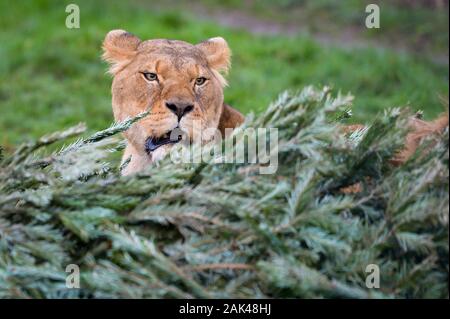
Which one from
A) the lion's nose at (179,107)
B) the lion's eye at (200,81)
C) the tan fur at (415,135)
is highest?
the lion's eye at (200,81)

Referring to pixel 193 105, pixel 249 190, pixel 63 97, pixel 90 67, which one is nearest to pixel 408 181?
pixel 249 190

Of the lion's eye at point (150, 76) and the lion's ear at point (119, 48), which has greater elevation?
the lion's ear at point (119, 48)

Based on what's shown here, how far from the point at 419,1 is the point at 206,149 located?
32.9 ft

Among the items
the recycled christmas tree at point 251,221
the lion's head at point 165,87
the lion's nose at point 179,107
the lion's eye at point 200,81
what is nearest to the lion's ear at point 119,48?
the lion's head at point 165,87

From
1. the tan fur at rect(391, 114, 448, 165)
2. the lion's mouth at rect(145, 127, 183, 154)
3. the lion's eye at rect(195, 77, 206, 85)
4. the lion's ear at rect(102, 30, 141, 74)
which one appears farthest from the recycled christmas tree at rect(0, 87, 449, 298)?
the lion's ear at rect(102, 30, 141, 74)

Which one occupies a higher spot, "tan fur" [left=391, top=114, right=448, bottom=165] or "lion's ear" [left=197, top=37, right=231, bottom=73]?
"lion's ear" [left=197, top=37, right=231, bottom=73]

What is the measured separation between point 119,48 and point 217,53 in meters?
0.61

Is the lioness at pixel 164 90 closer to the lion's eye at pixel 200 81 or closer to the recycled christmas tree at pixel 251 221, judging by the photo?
the lion's eye at pixel 200 81

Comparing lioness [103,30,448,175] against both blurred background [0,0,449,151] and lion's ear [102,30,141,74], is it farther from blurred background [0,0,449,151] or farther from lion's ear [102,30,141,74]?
blurred background [0,0,449,151]

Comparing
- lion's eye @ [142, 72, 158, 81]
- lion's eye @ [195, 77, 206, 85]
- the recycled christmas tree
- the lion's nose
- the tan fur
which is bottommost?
the recycled christmas tree

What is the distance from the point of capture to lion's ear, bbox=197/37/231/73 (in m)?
5.33

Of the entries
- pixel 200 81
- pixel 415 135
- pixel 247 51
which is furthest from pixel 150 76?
pixel 247 51

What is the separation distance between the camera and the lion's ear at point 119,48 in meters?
5.23
